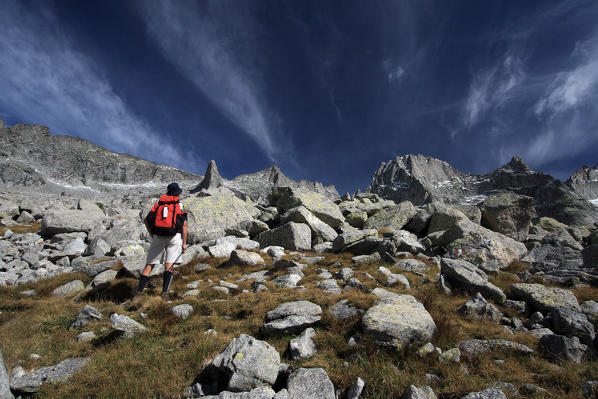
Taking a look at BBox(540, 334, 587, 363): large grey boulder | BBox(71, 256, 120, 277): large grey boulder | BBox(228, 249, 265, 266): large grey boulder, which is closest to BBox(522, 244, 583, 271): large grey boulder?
BBox(540, 334, 587, 363): large grey boulder

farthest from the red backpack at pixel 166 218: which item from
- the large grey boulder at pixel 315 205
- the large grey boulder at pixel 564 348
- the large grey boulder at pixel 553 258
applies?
the large grey boulder at pixel 553 258

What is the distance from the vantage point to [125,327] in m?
6.47

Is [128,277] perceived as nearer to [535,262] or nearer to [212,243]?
[212,243]

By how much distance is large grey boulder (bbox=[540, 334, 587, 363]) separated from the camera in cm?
561

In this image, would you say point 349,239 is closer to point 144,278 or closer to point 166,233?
point 166,233

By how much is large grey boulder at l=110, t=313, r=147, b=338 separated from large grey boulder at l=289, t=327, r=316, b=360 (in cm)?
402

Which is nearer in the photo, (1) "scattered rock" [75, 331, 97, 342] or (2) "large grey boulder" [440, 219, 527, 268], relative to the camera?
(1) "scattered rock" [75, 331, 97, 342]

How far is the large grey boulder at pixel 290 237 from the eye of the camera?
16.8m

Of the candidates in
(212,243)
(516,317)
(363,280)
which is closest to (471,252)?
(516,317)

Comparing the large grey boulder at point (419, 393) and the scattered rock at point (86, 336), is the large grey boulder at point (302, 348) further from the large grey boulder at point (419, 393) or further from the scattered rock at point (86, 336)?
the scattered rock at point (86, 336)

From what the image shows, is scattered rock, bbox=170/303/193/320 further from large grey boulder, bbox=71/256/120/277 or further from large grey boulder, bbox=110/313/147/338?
large grey boulder, bbox=71/256/120/277

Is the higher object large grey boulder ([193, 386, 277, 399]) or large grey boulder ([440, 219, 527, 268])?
large grey boulder ([440, 219, 527, 268])

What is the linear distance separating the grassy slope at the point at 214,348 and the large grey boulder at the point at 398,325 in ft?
0.84

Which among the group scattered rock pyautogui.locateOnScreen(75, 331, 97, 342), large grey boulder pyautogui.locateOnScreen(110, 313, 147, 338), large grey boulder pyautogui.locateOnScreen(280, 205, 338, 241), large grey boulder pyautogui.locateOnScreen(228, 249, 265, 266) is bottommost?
scattered rock pyautogui.locateOnScreen(75, 331, 97, 342)
